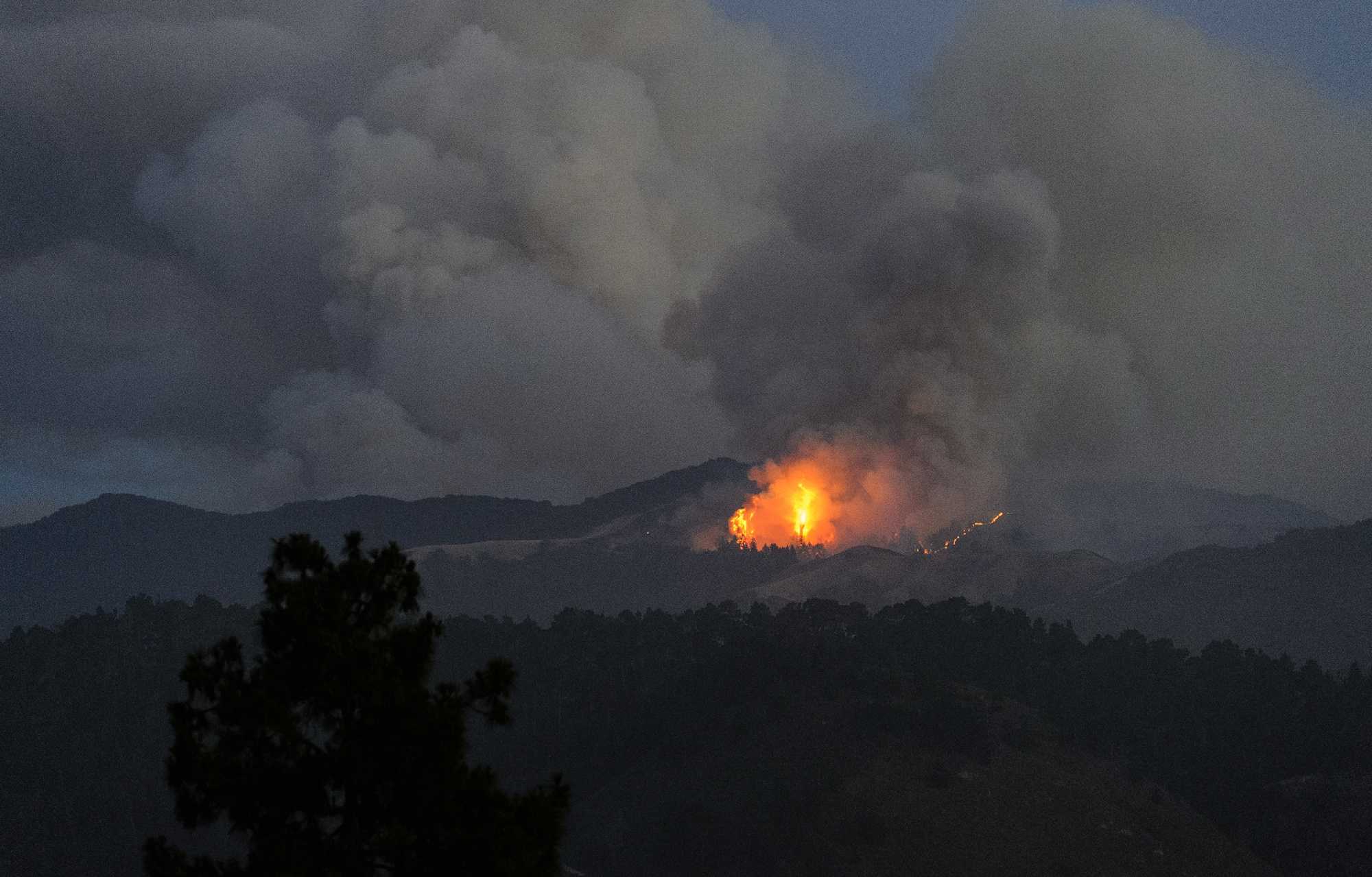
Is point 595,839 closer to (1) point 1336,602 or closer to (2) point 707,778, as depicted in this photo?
(2) point 707,778

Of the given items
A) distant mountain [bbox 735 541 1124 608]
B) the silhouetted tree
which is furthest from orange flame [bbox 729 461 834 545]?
the silhouetted tree

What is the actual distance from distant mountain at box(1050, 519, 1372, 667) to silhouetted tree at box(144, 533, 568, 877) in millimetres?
139177

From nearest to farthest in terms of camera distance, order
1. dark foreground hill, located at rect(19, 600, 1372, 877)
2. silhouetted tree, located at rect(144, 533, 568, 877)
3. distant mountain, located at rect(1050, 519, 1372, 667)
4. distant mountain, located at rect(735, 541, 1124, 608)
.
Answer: silhouetted tree, located at rect(144, 533, 568, 877)
dark foreground hill, located at rect(19, 600, 1372, 877)
distant mountain, located at rect(1050, 519, 1372, 667)
distant mountain, located at rect(735, 541, 1124, 608)

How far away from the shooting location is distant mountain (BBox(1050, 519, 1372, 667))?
15338cm

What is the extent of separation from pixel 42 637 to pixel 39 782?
29.9m

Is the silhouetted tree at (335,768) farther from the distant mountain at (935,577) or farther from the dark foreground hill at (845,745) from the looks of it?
the distant mountain at (935,577)

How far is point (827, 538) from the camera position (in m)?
191

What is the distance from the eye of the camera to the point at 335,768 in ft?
74.2

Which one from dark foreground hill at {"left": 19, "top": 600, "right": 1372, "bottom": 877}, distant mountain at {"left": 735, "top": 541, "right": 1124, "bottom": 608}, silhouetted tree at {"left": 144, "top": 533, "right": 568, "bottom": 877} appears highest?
distant mountain at {"left": 735, "top": 541, "right": 1124, "bottom": 608}

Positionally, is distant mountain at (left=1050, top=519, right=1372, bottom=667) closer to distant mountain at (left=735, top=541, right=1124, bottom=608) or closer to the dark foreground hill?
distant mountain at (left=735, top=541, right=1124, bottom=608)

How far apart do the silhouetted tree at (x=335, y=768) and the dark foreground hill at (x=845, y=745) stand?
66.5 metres

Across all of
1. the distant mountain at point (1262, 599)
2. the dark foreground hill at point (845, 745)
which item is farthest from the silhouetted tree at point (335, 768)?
the distant mountain at point (1262, 599)

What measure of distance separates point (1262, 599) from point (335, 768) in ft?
540

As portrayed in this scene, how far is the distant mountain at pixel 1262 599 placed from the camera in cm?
15338
